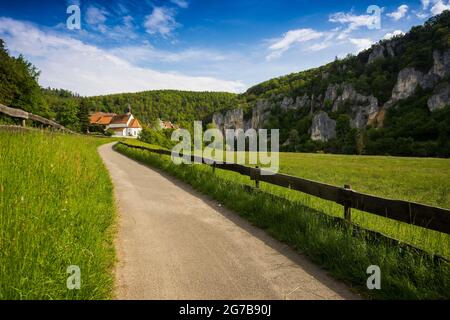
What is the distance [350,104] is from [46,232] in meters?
149

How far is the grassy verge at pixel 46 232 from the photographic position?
314 centimetres

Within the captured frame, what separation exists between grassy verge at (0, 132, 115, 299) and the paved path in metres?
0.40

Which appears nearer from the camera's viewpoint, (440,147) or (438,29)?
(440,147)

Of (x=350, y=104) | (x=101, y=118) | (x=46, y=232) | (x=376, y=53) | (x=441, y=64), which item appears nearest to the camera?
(x=46, y=232)

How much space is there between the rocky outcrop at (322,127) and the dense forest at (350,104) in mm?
2176

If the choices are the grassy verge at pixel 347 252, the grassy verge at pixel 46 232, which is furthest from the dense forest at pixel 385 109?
the grassy verge at pixel 46 232

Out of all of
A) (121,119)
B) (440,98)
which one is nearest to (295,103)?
(440,98)

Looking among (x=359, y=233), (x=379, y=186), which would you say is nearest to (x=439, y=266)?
(x=359, y=233)

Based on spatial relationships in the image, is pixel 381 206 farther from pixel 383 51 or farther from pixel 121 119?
pixel 383 51

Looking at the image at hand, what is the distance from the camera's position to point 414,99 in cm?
11594

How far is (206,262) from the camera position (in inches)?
184
